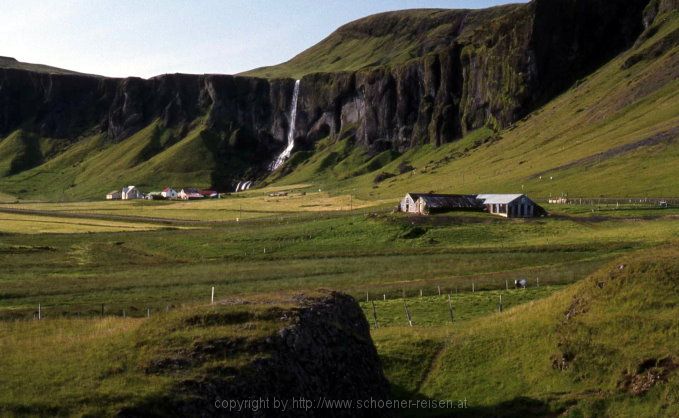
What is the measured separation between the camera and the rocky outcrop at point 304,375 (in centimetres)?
1938

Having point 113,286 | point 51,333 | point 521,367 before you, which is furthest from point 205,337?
point 113,286

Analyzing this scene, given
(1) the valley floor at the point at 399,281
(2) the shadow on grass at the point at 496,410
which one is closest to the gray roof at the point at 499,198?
(1) the valley floor at the point at 399,281

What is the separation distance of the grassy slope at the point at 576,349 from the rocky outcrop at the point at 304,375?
483cm

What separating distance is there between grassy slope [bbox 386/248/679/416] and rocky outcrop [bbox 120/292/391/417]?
190 inches

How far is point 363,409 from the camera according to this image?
24.7 meters

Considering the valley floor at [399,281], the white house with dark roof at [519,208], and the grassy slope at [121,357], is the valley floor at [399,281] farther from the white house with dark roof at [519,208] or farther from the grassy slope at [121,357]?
the white house with dark roof at [519,208]

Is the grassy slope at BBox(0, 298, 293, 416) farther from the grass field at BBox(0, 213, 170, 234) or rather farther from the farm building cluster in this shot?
the grass field at BBox(0, 213, 170, 234)

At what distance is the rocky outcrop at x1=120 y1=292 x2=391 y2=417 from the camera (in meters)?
19.4

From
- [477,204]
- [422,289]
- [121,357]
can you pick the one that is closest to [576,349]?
[121,357]

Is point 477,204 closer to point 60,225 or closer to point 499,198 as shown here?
point 499,198

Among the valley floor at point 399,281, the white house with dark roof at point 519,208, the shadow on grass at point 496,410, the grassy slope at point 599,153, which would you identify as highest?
the grassy slope at point 599,153

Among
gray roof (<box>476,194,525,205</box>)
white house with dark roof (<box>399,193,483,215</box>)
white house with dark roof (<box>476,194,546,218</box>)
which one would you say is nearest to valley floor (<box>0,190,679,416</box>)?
white house with dark roof (<box>476,194,546,218</box>)

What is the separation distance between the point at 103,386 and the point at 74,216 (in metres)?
143

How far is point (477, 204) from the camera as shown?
383 feet
